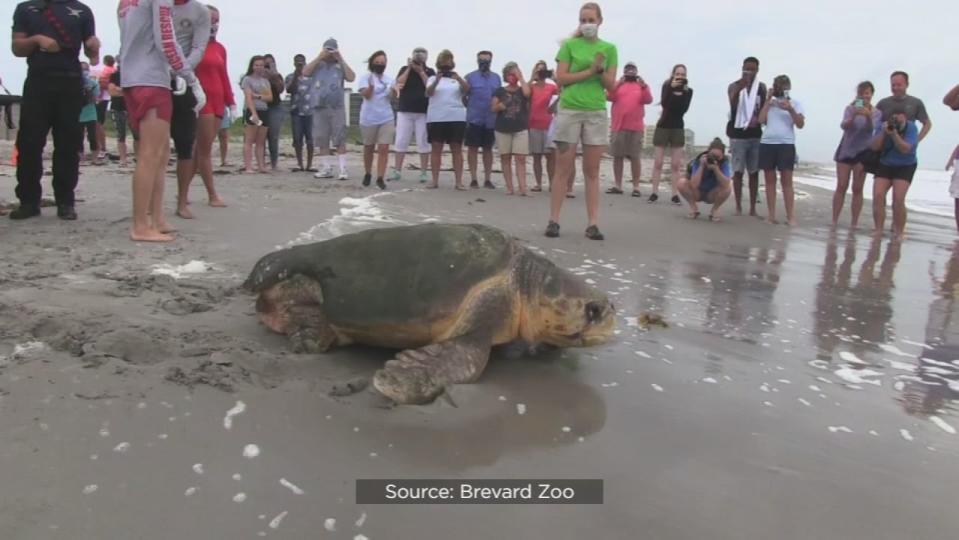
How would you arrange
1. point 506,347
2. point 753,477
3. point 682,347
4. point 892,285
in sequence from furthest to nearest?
point 892,285
point 682,347
point 506,347
point 753,477

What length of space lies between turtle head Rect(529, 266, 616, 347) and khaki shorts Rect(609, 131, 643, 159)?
268 inches

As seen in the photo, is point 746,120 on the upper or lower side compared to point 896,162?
upper

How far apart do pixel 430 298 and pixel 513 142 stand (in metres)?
6.37

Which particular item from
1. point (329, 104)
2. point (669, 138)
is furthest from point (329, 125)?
point (669, 138)

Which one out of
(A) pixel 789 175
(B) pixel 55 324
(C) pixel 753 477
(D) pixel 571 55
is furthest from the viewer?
(A) pixel 789 175

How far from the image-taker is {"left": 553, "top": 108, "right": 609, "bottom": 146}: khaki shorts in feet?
17.8

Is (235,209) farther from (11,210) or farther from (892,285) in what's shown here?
(892,285)

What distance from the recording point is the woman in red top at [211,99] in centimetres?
545

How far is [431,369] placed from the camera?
2.14 meters

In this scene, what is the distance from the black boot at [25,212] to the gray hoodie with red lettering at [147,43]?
4.58ft

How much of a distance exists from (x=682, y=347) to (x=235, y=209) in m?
4.05

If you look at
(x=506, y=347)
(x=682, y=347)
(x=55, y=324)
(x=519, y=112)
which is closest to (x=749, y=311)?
(x=682, y=347)

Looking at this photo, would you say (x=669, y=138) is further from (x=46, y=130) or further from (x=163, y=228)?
(x=46, y=130)

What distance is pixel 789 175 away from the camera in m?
7.68
